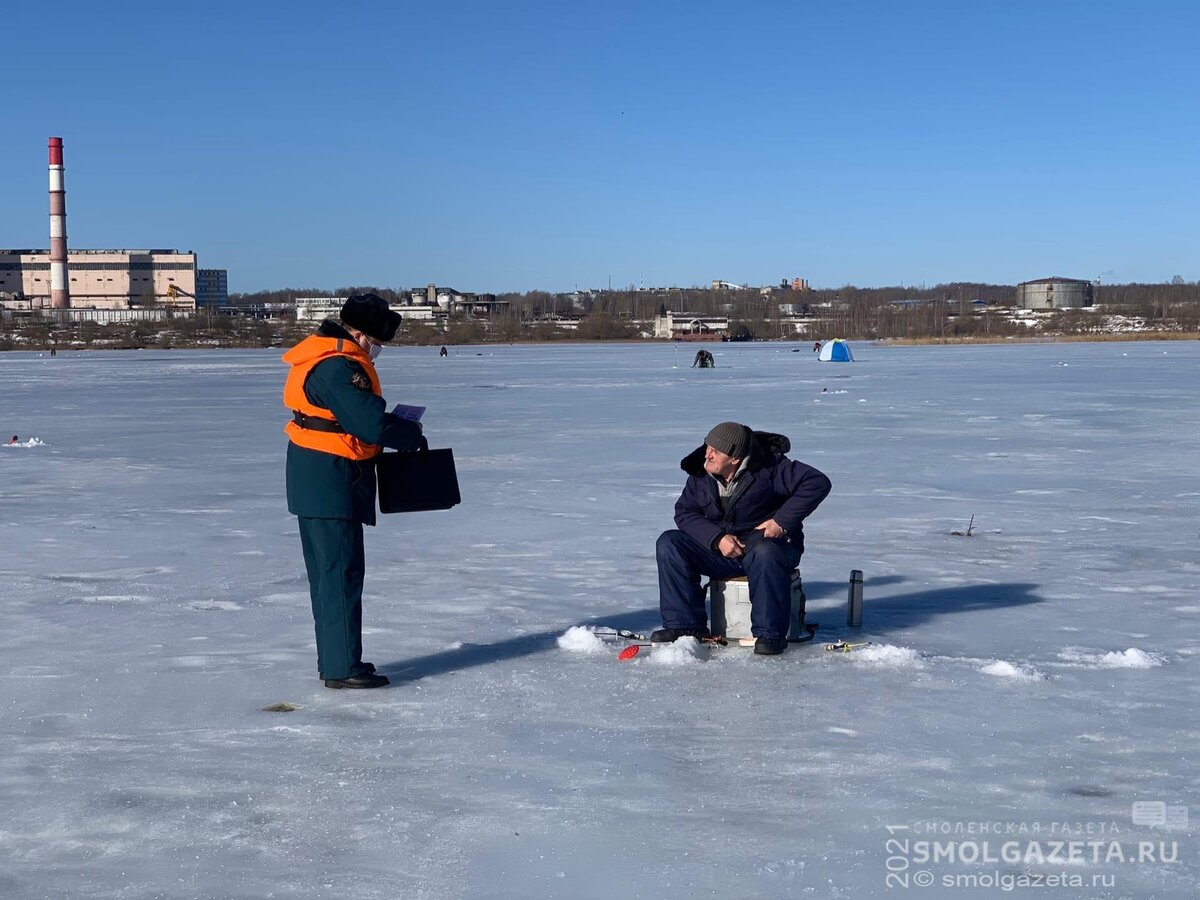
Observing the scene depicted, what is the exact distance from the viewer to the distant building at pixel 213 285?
182 meters

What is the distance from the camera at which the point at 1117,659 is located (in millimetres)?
6262

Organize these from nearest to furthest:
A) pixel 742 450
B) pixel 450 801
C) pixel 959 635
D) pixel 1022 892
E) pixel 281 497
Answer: pixel 1022 892
pixel 450 801
pixel 742 450
pixel 959 635
pixel 281 497

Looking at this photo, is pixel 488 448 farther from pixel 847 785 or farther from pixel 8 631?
pixel 847 785

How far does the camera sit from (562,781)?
462cm

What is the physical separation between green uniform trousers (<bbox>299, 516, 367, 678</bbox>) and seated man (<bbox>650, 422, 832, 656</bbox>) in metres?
1.52

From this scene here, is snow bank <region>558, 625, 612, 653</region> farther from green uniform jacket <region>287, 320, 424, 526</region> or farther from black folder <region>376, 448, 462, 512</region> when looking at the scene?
green uniform jacket <region>287, 320, 424, 526</region>

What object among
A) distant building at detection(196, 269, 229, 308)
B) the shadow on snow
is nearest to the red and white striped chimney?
distant building at detection(196, 269, 229, 308)

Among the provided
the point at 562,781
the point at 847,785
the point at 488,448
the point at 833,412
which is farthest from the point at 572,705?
the point at 833,412

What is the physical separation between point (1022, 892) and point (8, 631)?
17.4 feet

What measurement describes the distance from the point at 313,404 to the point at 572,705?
168cm

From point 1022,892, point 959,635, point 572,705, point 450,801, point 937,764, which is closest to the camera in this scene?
point 1022,892

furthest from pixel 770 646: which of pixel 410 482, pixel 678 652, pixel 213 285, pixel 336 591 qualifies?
pixel 213 285

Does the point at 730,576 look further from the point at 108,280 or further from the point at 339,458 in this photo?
the point at 108,280

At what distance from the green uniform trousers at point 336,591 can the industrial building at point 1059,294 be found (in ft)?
642
